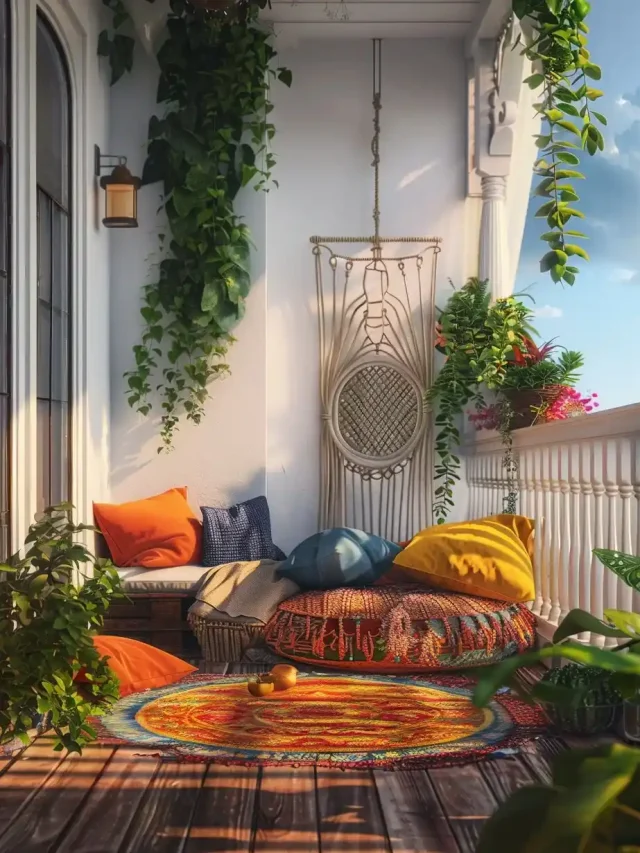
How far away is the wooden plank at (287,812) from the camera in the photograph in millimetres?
2025

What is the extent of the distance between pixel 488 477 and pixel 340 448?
2.87 ft

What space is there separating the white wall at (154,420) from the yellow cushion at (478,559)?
1.49 meters

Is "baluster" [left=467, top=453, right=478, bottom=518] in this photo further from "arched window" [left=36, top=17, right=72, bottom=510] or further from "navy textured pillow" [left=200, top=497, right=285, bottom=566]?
"arched window" [left=36, top=17, right=72, bottom=510]

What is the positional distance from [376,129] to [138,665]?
3.41 metres

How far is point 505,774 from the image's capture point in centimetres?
248

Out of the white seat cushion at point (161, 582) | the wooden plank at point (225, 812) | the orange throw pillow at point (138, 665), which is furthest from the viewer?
the white seat cushion at point (161, 582)

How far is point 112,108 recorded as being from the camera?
5.37 metres

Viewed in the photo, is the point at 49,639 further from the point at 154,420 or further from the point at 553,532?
the point at 154,420

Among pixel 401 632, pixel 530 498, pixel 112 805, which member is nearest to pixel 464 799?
pixel 112 805

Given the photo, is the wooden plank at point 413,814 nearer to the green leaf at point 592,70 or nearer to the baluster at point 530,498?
the baluster at point 530,498

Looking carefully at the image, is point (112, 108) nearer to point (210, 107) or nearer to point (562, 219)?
point (210, 107)

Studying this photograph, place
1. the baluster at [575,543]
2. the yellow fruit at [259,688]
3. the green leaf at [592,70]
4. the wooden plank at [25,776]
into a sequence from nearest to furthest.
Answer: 1. the wooden plank at [25,776]
2. the yellow fruit at [259,688]
3. the baluster at [575,543]
4. the green leaf at [592,70]

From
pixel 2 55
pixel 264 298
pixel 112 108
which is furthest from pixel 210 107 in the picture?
pixel 2 55

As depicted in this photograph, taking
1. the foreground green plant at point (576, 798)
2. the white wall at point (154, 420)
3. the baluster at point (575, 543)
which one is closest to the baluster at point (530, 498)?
the baluster at point (575, 543)
